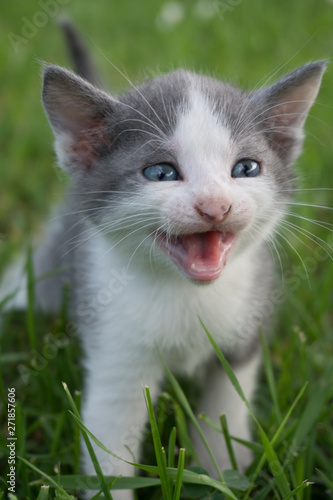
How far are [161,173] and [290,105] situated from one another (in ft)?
1.86

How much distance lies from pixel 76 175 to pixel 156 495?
3.68ft

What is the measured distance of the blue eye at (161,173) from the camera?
1697mm

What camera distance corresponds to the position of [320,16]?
17.2 ft

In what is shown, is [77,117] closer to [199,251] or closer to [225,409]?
[199,251]

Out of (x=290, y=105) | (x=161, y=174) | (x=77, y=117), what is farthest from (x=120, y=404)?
(x=290, y=105)

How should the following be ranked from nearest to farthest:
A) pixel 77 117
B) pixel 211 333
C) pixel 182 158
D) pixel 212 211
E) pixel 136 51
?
pixel 212 211
pixel 182 158
pixel 77 117
pixel 211 333
pixel 136 51

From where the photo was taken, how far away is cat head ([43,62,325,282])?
1.63 metres

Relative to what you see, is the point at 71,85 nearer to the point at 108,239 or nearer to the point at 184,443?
the point at 108,239

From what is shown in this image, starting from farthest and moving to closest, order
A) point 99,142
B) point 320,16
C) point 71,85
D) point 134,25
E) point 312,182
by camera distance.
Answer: point 134,25 → point 320,16 → point 312,182 → point 99,142 → point 71,85

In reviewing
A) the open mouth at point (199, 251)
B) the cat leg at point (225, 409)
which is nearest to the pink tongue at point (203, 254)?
the open mouth at point (199, 251)

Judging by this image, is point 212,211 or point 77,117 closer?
point 212,211

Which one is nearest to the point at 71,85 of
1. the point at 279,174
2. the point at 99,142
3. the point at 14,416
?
the point at 99,142

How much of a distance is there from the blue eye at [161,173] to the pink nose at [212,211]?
182 mm

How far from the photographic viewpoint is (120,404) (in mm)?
2027
